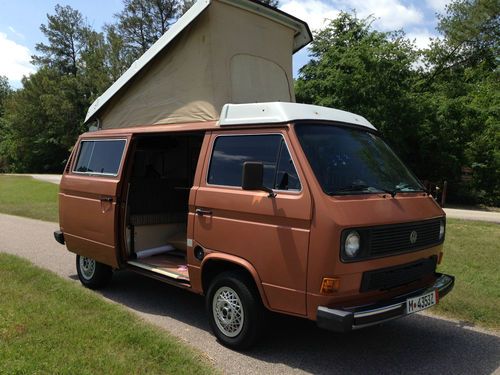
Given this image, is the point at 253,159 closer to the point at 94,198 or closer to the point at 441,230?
the point at 441,230

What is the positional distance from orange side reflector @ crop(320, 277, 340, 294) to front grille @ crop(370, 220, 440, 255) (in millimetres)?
436

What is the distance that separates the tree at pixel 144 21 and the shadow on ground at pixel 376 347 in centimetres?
5016

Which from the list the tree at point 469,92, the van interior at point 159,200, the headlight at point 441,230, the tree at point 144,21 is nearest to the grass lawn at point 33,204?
the van interior at point 159,200

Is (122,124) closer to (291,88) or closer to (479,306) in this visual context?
(291,88)

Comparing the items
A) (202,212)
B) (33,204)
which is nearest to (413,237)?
(202,212)

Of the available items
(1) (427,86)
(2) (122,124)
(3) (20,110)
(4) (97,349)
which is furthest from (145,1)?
(4) (97,349)

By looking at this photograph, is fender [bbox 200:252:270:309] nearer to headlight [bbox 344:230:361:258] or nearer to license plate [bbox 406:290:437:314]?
headlight [bbox 344:230:361:258]

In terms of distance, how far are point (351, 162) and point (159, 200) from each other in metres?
3.42

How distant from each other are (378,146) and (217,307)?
2457mm

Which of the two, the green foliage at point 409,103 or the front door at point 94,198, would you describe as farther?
the green foliage at point 409,103

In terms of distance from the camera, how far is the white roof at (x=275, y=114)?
4.72 meters

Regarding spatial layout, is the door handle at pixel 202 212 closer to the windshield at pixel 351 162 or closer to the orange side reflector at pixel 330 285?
the windshield at pixel 351 162

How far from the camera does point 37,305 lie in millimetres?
5887

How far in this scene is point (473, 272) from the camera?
7.92 meters
